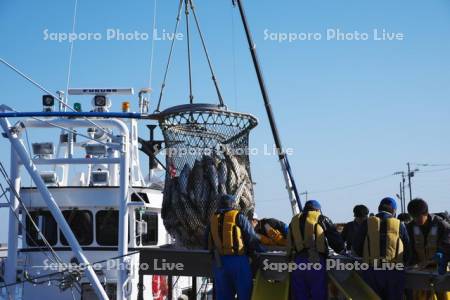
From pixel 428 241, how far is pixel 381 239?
57 cm

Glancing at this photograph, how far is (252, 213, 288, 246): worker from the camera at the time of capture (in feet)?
30.0

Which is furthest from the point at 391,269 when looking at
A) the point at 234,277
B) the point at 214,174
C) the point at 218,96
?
the point at 218,96

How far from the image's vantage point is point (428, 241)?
712 centimetres

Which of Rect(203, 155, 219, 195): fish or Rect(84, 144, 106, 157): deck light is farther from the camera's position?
Rect(84, 144, 106, 157): deck light

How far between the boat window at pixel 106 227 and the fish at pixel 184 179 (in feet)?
7.52

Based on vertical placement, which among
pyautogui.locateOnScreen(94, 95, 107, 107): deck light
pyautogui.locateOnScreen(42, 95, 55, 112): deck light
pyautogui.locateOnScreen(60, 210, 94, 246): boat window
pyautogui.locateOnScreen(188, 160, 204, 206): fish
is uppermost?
pyautogui.locateOnScreen(94, 95, 107, 107): deck light

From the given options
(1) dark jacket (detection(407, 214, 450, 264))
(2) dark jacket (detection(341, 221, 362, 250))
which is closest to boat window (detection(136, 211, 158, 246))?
(2) dark jacket (detection(341, 221, 362, 250))

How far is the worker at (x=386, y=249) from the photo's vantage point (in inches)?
275

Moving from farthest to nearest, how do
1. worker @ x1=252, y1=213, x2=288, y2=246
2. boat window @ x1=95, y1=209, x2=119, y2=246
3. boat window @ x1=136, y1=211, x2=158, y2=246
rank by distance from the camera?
boat window @ x1=136, y1=211, x2=158, y2=246, boat window @ x1=95, y1=209, x2=119, y2=246, worker @ x1=252, y1=213, x2=288, y2=246

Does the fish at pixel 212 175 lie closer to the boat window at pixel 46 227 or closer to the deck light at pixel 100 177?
the deck light at pixel 100 177

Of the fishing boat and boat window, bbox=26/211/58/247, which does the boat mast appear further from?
boat window, bbox=26/211/58/247

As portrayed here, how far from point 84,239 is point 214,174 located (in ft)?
10.9

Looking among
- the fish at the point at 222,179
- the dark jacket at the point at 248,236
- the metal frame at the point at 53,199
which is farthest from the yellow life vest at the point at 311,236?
the metal frame at the point at 53,199

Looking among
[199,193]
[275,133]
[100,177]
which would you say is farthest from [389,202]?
[100,177]
